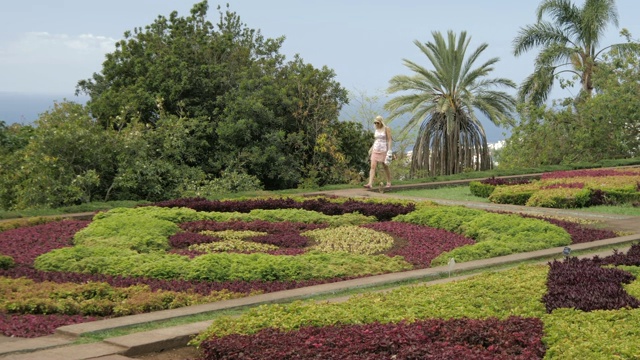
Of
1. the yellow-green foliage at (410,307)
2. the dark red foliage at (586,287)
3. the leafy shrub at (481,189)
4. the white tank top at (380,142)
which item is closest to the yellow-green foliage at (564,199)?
the leafy shrub at (481,189)

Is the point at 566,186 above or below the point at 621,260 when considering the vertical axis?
above

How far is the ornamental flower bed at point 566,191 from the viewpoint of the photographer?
52.4ft

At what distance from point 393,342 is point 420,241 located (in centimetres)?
592

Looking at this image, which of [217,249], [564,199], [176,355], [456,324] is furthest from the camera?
[564,199]

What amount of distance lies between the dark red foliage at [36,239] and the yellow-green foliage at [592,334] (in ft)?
19.7

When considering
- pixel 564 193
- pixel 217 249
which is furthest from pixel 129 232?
pixel 564 193

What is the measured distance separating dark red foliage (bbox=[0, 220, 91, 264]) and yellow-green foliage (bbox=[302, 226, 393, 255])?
3141mm

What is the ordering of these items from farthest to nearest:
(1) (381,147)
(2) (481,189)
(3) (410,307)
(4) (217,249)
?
(1) (381,147) < (2) (481,189) < (4) (217,249) < (3) (410,307)

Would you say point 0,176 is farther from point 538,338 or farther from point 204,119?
point 538,338

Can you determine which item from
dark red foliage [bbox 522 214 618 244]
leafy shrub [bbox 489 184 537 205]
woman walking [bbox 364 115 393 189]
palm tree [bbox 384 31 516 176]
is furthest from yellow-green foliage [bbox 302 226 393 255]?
palm tree [bbox 384 31 516 176]

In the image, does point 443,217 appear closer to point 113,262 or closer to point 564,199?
point 564,199

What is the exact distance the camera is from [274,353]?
5.52 metres

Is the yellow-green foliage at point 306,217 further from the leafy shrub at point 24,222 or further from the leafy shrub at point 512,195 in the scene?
the leafy shrub at point 512,195

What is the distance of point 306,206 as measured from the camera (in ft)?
48.1
